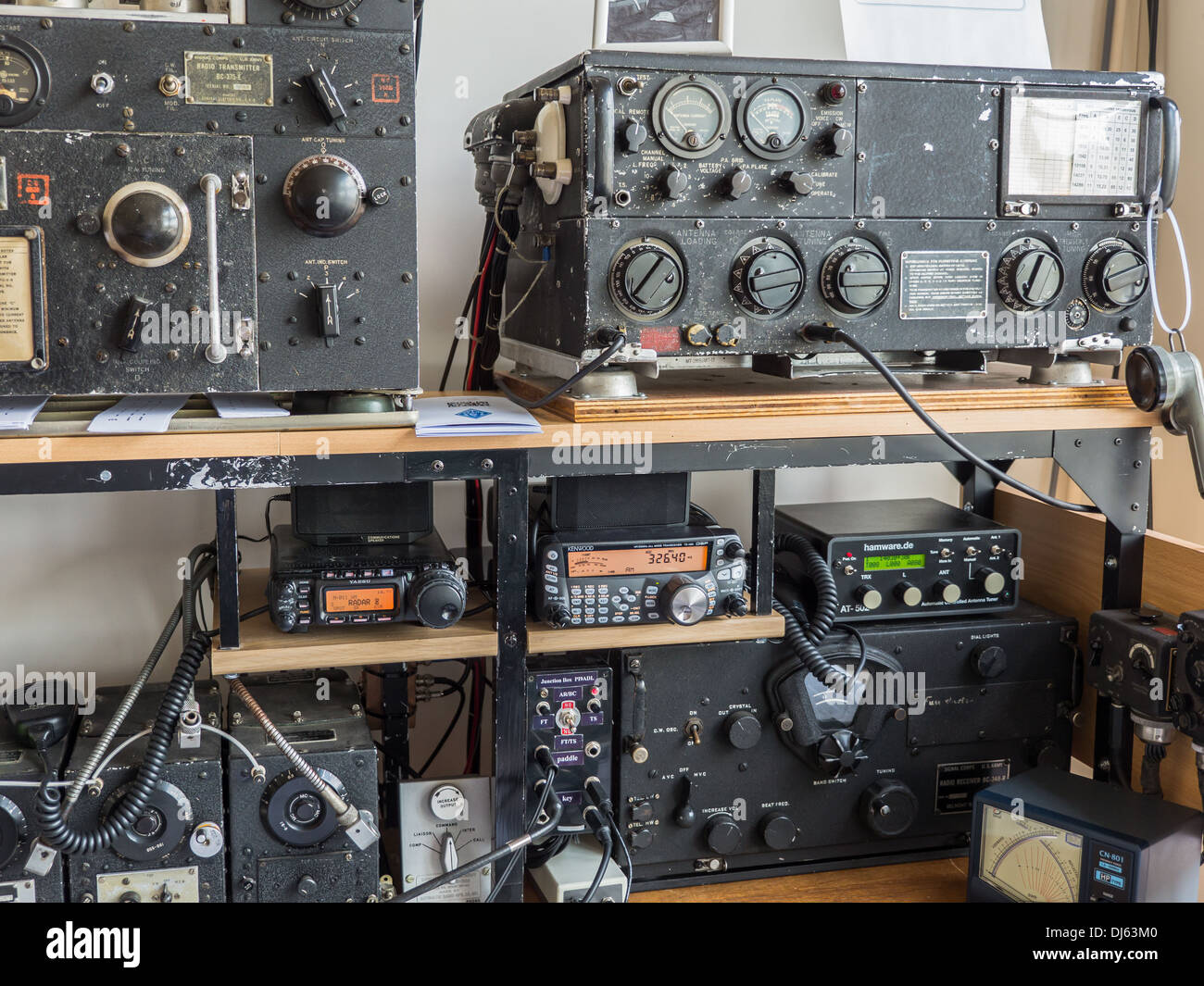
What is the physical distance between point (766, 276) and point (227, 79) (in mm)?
672

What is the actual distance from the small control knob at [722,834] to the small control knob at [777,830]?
1.6 inches

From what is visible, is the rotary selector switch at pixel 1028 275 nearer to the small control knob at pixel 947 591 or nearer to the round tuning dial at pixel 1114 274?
the round tuning dial at pixel 1114 274

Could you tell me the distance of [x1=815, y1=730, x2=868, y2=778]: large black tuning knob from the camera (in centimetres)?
166

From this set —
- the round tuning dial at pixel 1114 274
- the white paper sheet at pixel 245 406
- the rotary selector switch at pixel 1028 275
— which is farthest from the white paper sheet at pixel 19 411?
the round tuning dial at pixel 1114 274

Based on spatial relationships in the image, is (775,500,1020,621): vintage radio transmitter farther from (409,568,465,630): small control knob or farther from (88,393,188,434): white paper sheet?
(88,393,188,434): white paper sheet

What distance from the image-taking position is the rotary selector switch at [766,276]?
1493 mm

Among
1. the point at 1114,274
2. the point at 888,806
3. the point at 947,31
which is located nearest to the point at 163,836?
the point at 888,806

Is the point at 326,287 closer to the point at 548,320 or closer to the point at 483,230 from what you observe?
the point at 548,320

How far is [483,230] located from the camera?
2.04 meters

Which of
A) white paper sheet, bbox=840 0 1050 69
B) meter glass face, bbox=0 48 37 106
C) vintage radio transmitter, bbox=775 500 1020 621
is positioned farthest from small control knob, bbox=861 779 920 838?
meter glass face, bbox=0 48 37 106

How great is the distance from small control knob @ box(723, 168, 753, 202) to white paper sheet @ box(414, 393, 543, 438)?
374mm

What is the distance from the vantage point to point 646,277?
1.45 metres
